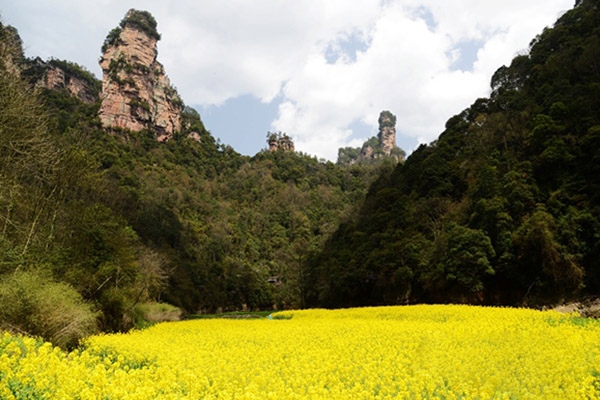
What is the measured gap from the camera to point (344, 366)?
8.00m

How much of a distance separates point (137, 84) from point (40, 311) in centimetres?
10709

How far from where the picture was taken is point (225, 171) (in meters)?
103

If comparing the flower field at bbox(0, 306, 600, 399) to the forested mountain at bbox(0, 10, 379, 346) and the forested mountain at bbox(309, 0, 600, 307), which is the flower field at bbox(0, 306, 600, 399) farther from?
the forested mountain at bbox(309, 0, 600, 307)

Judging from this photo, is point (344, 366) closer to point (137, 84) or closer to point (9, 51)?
point (9, 51)

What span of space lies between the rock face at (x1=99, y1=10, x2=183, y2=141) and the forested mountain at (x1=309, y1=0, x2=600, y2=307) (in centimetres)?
7254

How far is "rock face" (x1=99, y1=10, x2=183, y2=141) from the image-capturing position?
96.8 meters

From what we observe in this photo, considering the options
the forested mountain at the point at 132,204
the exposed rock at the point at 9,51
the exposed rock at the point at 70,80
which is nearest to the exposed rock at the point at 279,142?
the forested mountain at the point at 132,204

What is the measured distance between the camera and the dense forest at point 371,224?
46.5 feet

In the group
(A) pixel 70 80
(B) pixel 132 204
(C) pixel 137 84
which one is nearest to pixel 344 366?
(B) pixel 132 204

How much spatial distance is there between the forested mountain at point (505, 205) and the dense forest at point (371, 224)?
0.44 ft

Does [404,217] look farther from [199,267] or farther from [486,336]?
[199,267]

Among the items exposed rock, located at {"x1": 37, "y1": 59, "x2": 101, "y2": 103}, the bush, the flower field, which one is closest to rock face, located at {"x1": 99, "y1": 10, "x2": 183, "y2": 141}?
exposed rock, located at {"x1": 37, "y1": 59, "x2": 101, "y2": 103}

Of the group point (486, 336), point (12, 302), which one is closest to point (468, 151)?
point (486, 336)

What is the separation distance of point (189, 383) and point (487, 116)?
143 ft
